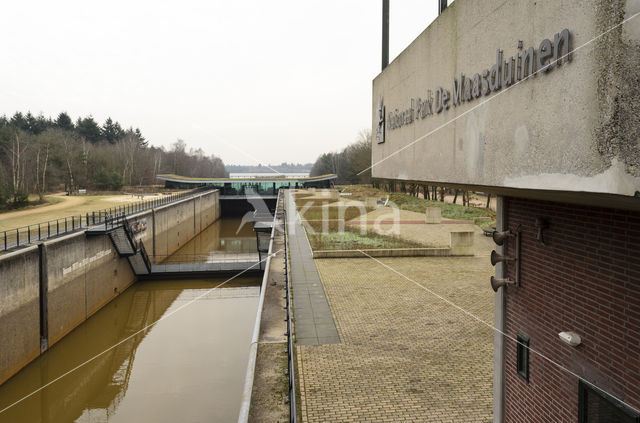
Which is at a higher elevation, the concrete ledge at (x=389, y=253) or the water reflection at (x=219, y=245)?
the concrete ledge at (x=389, y=253)

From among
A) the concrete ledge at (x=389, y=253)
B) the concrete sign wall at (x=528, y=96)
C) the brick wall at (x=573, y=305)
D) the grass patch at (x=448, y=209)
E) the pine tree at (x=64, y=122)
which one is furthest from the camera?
the pine tree at (x=64, y=122)

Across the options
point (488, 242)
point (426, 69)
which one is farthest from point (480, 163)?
point (488, 242)

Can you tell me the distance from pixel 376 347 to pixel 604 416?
667 centimetres

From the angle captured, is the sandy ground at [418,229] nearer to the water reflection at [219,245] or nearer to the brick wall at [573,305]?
the water reflection at [219,245]

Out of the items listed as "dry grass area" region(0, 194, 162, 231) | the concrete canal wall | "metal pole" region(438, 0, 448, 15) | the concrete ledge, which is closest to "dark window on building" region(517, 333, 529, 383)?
"metal pole" region(438, 0, 448, 15)

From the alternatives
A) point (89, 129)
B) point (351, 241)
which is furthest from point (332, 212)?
point (89, 129)

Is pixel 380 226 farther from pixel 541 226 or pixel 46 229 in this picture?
pixel 541 226

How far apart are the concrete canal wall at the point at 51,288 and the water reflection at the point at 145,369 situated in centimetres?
55

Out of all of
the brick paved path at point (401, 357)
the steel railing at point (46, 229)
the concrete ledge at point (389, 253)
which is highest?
the steel railing at point (46, 229)

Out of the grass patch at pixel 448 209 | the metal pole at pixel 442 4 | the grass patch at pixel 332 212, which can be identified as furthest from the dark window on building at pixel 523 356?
the grass patch at pixel 448 209

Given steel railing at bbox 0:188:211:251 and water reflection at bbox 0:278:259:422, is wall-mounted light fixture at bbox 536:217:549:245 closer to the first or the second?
water reflection at bbox 0:278:259:422

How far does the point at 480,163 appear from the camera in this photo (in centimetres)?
Result: 365

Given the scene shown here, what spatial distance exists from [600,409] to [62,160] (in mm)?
68545

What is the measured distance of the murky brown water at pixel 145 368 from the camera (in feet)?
45.9
